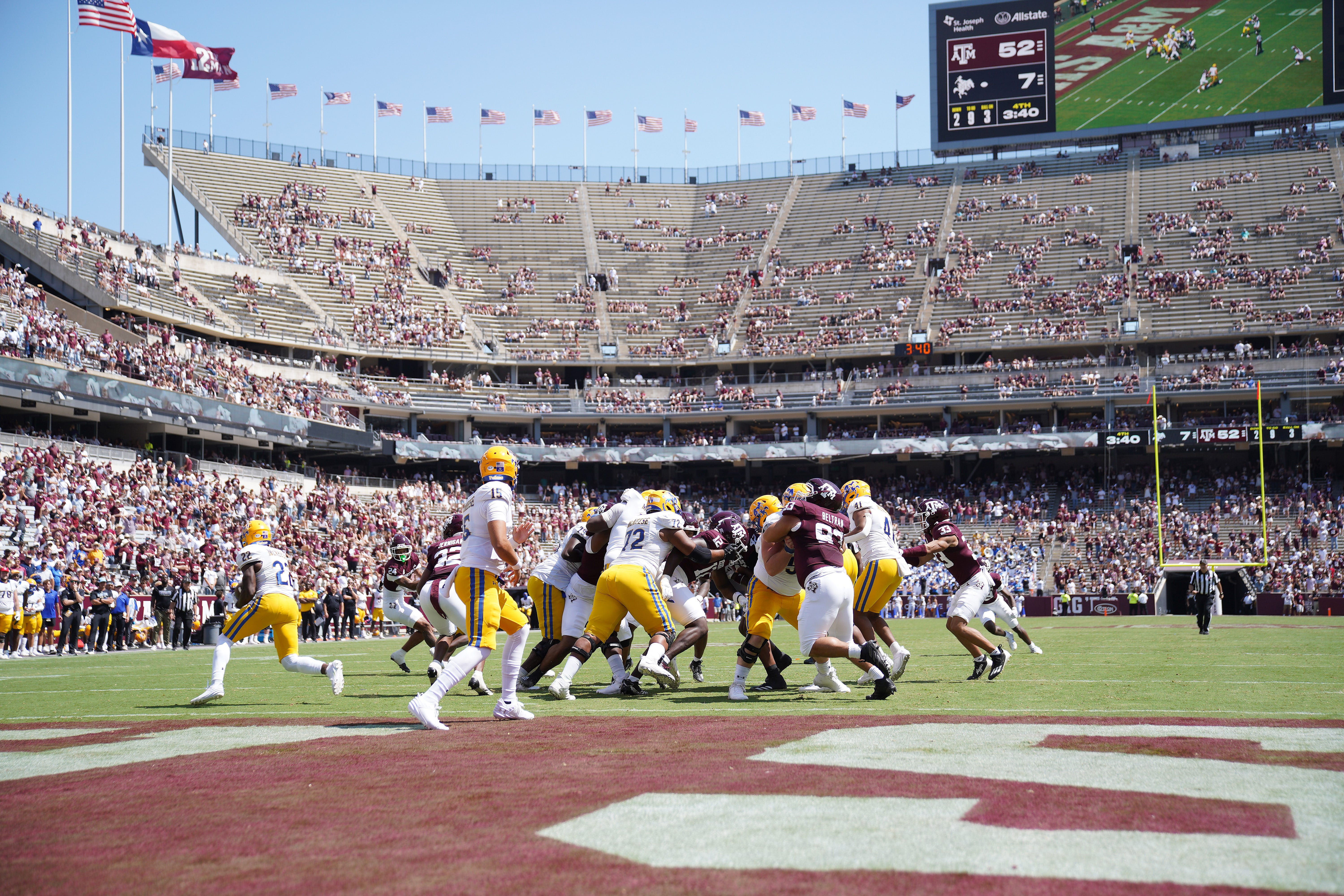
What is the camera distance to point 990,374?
60344mm

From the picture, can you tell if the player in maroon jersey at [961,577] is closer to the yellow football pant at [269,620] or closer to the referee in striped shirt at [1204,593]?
the yellow football pant at [269,620]

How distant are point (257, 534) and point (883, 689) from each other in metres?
7.09

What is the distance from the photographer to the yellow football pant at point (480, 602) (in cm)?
966

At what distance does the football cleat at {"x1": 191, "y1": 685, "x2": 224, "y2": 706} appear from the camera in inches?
Answer: 489

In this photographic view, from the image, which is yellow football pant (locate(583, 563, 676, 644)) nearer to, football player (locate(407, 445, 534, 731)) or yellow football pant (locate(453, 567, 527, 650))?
football player (locate(407, 445, 534, 731))

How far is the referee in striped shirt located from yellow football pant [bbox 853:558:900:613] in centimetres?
1381

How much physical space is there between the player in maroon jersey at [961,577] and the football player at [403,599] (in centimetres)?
709

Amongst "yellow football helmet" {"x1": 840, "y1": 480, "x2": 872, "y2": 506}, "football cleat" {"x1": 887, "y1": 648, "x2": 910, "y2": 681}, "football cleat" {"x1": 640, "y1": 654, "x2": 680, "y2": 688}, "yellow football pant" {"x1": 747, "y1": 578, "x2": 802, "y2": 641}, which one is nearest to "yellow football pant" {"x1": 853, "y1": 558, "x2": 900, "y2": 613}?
"football cleat" {"x1": 887, "y1": 648, "x2": 910, "y2": 681}

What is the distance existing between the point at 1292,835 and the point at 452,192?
78086 mm

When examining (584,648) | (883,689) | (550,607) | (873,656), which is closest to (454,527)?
(550,607)

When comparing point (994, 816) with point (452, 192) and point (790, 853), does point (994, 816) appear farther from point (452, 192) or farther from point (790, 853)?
point (452, 192)

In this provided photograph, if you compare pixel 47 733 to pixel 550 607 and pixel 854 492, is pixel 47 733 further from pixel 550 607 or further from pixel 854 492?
pixel 854 492

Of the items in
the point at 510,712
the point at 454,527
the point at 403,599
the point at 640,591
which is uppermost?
the point at 454,527

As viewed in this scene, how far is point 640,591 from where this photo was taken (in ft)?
39.5
